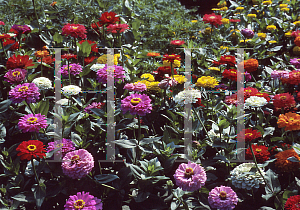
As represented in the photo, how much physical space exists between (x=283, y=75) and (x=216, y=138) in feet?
3.46

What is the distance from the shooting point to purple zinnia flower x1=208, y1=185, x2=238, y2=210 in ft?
4.10

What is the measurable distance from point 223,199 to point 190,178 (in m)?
0.18

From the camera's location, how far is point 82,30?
2.03m

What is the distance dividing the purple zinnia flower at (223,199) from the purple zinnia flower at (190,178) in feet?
0.26

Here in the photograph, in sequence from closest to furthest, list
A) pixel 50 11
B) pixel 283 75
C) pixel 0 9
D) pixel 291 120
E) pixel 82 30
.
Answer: pixel 291 120, pixel 82 30, pixel 283 75, pixel 50 11, pixel 0 9

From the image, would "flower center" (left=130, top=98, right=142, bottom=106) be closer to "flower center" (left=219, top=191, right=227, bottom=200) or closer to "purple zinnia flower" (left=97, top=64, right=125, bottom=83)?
"purple zinnia flower" (left=97, top=64, right=125, bottom=83)

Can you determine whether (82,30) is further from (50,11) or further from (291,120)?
(291,120)

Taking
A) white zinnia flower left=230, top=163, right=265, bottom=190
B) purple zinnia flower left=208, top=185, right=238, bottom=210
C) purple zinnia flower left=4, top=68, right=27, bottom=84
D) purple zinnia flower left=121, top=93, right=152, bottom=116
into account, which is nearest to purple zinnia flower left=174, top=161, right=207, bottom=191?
purple zinnia flower left=208, top=185, right=238, bottom=210

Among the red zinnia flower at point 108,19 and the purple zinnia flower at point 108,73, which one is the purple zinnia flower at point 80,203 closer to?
the purple zinnia flower at point 108,73

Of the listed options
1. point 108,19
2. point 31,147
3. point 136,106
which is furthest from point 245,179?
point 108,19

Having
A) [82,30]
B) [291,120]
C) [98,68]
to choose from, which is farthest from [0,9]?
[291,120]

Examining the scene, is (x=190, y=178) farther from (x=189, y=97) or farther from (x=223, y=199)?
(x=189, y=97)

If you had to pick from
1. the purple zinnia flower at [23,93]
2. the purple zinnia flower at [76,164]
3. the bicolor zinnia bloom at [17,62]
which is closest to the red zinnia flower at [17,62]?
the bicolor zinnia bloom at [17,62]

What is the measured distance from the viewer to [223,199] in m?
1.27
